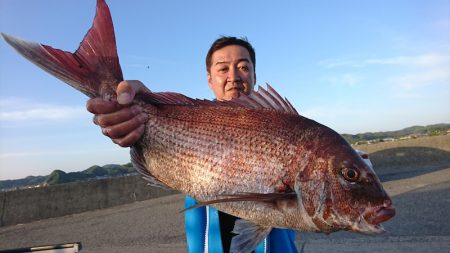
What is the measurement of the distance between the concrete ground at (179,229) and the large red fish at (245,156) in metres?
4.21

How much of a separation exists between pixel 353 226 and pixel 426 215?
6369 mm

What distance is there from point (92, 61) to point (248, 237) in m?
1.58

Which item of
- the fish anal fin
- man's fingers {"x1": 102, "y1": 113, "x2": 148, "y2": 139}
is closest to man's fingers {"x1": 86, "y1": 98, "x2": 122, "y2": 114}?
man's fingers {"x1": 102, "y1": 113, "x2": 148, "y2": 139}

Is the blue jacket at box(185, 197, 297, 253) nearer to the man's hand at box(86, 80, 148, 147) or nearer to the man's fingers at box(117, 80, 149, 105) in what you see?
the man's hand at box(86, 80, 148, 147)

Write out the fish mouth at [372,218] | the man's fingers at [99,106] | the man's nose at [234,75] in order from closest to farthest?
the fish mouth at [372,218] → the man's fingers at [99,106] → the man's nose at [234,75]

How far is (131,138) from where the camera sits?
2379mm

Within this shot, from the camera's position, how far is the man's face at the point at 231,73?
3.30 m

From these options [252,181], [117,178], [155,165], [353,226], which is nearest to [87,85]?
[155,165]

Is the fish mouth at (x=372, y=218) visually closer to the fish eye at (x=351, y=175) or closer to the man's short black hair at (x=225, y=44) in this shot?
the fish eye at (x=351, y=175)

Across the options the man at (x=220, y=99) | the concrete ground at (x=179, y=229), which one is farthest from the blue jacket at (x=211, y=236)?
the concrete ground at (x=179, y=229)

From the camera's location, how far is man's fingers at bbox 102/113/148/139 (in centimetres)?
230

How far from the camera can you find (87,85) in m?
2.46

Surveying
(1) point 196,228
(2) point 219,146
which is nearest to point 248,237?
(2) point 219,146

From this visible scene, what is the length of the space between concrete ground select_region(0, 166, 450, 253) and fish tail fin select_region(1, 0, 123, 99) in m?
4.70
